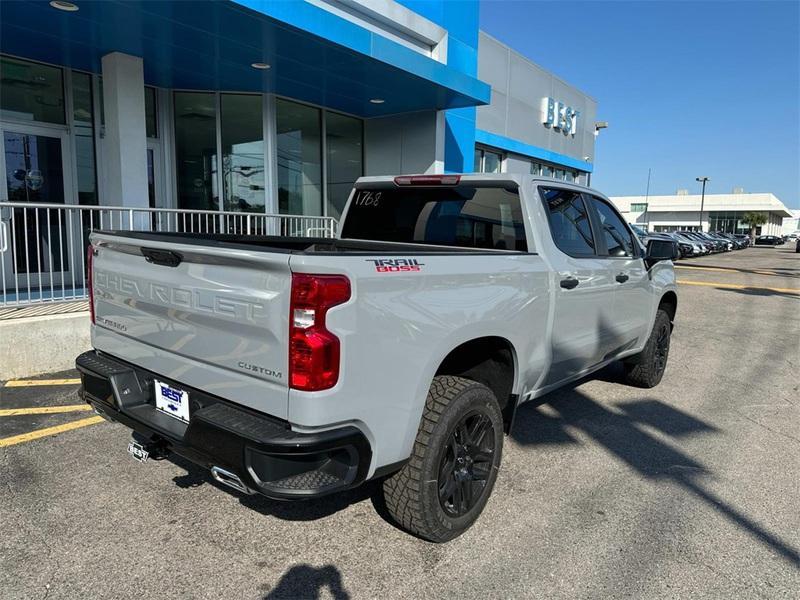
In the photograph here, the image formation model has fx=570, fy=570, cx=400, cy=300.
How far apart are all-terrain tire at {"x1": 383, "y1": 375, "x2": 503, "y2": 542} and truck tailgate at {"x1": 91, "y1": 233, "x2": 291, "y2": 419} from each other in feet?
2.66

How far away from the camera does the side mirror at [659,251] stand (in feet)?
16.6

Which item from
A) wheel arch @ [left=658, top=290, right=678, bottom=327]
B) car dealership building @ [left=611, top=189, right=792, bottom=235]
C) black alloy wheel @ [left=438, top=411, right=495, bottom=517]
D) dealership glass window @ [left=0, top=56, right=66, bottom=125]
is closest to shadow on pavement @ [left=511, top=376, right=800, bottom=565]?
wheel arch @ [left=658, top=290, right=678, bottom=327]

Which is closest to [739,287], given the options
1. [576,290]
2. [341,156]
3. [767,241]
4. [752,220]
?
[341,156]

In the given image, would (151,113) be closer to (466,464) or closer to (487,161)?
(466,464)

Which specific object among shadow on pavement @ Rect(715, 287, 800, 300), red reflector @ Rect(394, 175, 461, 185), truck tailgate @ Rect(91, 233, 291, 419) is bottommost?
shadow on pavement @ Rect(715, 287, 800, 300)

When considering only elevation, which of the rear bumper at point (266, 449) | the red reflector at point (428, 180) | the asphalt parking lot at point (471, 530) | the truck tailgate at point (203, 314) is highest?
the red reflector at point (428, 180)

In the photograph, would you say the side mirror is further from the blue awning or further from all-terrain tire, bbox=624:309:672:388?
the blue awning

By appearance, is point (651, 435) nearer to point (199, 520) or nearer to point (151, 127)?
point (199, 520)

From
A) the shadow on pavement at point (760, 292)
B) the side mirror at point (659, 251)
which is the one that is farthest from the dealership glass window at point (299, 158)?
the shadow on pavement at point (760, 292)

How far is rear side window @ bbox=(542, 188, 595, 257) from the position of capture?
3.90m

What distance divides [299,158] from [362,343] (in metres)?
10.3

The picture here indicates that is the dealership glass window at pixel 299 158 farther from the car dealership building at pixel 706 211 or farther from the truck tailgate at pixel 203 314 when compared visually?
the car dealership building at pixel 706 211

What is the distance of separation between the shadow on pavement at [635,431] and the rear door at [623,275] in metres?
0.61

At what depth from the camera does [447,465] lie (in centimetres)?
295
